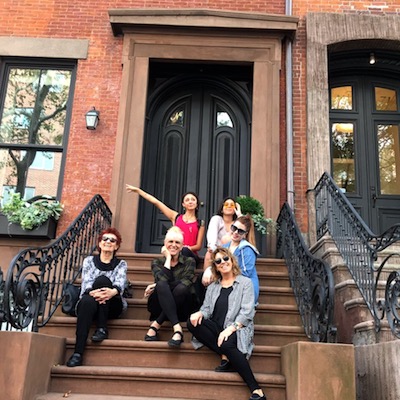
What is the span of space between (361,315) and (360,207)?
3.79m

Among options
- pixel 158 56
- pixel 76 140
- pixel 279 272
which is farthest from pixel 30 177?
pixel 279 272

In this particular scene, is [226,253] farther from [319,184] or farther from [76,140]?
[76,140]

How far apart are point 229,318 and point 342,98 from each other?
232 inches

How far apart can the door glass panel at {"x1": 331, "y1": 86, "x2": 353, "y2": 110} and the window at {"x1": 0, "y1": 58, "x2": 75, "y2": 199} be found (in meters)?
4.71

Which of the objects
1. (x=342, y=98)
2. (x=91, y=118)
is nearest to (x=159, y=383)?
(x=91, y=118)

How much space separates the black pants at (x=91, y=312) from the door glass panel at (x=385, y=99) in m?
6.24

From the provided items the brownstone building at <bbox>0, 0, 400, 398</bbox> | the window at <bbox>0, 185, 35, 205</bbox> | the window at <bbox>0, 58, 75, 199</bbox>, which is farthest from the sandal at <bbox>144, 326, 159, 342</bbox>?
the window at <bbox>0, 185, 35, 205</bbox>

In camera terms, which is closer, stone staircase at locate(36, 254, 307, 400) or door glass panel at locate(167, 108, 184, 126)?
stone staircase at locate(36, 254, 307, 400)

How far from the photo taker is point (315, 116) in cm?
777

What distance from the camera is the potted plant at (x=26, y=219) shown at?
23.4ft

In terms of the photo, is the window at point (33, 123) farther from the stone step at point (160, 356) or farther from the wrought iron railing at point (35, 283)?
the stone step at point (160, 356)

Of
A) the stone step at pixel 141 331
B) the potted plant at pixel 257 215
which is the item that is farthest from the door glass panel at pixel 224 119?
the stone step at pixel 141 331

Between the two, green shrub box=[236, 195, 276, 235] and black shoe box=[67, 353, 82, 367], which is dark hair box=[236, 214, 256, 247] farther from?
black shoe box=[67, 353, 82, 367]

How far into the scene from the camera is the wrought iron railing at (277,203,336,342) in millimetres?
4086
